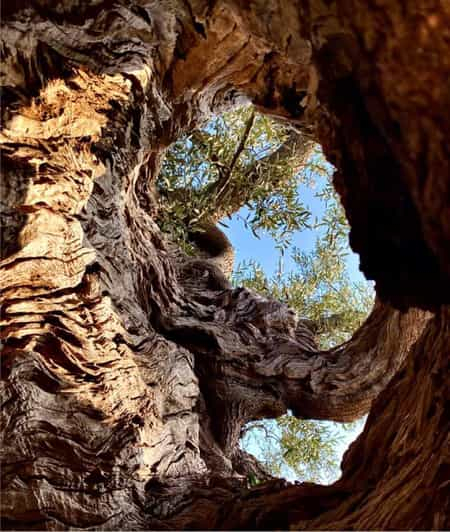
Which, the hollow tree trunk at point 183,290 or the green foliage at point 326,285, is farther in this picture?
the green foliage at point 326,285

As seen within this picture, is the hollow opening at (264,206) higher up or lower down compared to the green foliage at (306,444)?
higher up

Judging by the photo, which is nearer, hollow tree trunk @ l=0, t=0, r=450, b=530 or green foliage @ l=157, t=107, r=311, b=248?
hollow tree trunk @ l=0, t=0, r=450, b=530

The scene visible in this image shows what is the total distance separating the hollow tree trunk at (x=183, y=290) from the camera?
4.12 feet

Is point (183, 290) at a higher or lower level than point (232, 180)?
lower

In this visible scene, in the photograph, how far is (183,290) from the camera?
3863mm

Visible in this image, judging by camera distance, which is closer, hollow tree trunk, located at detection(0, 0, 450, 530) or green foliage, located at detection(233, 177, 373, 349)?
hollow tree trunk, located at detection(0, 0, 450, 530)

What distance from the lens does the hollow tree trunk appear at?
1.26m

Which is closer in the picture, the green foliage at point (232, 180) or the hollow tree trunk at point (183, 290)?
the hollow tree trunk at point (183, 290)

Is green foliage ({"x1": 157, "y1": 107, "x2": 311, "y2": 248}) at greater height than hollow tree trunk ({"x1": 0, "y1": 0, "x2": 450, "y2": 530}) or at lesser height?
greater

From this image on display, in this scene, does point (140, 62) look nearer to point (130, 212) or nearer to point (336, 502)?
point (130, 212)

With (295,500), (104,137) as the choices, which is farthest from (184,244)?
(295,500)

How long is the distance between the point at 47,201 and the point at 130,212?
3.49 feet

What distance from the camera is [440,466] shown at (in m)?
1.66

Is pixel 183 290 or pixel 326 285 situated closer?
pixel 183 290
